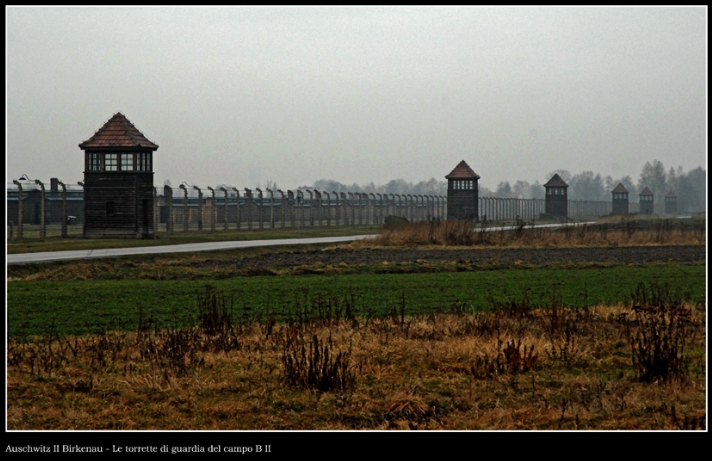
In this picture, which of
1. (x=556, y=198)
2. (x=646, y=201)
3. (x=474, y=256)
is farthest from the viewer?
(x=646, y=201)

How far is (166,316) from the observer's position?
1652cm

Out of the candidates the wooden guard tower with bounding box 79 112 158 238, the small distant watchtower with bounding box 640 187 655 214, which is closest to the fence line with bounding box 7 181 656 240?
the wooden guard tower with bounding box 79 112 158 238

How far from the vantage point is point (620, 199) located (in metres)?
129

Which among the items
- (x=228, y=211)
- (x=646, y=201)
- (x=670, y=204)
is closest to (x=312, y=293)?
(x=228, y=211)

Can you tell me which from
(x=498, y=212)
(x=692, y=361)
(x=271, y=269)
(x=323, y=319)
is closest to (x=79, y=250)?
(x=271, y=269)

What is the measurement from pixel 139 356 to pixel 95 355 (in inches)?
24.1

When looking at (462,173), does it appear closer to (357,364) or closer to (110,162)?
(110,162)

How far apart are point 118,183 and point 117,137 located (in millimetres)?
2364

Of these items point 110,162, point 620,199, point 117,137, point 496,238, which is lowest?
point 496,238

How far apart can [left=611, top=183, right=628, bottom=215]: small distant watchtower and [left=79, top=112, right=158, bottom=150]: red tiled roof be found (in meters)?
93.6

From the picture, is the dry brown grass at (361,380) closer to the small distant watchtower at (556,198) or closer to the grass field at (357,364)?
the grass field at (357,364)

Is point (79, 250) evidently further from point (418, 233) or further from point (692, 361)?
point (692, 361)

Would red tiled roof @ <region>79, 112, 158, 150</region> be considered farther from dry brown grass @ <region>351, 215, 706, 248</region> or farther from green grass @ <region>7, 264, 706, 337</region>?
green grass @ <region>7, 264, 706, 337</region>

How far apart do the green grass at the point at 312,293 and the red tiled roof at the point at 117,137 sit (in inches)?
870
